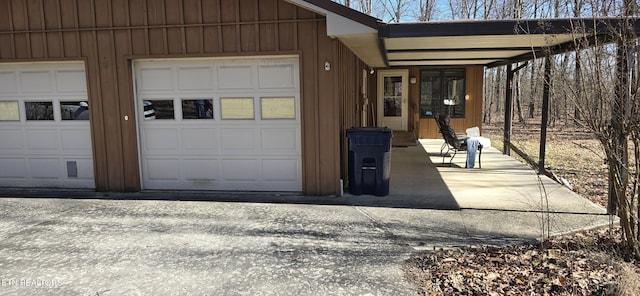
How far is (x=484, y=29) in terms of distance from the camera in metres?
5.27

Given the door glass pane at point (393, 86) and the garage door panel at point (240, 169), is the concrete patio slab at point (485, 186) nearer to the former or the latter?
the garage door panel at point (240, 169)

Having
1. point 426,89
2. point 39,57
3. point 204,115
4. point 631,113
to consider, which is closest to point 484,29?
point 631,113

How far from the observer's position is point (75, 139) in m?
6.97

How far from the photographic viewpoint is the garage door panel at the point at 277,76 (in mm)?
6355

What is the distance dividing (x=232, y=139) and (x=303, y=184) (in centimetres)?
127

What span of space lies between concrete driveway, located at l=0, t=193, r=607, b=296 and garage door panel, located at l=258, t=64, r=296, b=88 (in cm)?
173

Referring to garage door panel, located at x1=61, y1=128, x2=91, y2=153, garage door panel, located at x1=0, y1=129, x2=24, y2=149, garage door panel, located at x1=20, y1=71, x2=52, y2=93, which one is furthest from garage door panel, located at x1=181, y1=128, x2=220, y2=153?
garage door panel, located at x1=0, y1=129, x2=24, y2=149

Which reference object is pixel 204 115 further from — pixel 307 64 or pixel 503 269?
pixel 503 269

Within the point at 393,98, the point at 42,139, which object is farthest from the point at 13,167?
the point at 393,98

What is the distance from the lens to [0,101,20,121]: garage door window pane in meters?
7.11

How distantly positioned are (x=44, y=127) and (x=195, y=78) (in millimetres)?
2661

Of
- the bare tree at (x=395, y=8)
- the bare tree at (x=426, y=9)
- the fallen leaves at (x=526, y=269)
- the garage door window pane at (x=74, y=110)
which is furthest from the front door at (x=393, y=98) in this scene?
the bare tree at (x=426, y=9)

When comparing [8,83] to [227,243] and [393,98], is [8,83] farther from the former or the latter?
[393,98]

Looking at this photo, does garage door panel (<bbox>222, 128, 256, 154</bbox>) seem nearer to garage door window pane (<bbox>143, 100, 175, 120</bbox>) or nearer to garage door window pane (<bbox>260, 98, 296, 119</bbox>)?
garage door window pane (<bbox>260, 98, 296, 119</bbox>)
